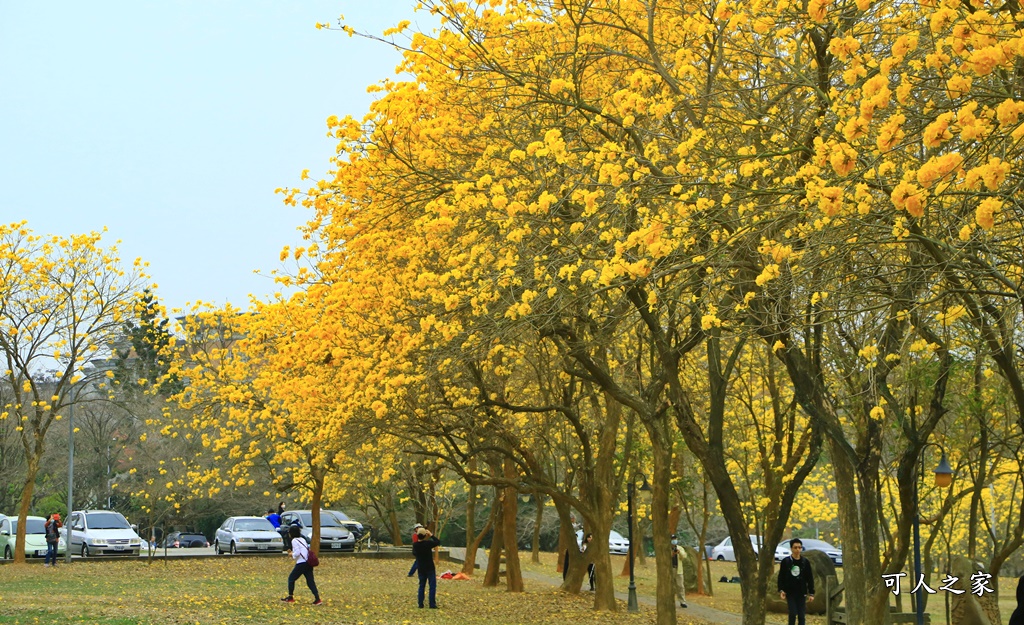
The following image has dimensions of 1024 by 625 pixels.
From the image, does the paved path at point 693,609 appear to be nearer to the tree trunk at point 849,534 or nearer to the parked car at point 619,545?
the tree trunk at point 849,534

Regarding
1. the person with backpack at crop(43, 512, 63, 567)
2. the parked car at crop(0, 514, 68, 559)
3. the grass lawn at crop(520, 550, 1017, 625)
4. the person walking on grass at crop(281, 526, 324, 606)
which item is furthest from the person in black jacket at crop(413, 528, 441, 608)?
the parked car at crop(0, 514, 68, 559)

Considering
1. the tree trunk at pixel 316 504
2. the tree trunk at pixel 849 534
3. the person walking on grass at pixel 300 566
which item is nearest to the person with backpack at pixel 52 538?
the tree trunk at pixel 316 504

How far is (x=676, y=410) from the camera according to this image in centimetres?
1275

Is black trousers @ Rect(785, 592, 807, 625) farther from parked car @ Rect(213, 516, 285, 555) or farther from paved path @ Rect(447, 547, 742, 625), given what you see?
parked car @ Rect(213, 516, 285, 555)

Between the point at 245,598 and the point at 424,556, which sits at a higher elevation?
the point at 424,556

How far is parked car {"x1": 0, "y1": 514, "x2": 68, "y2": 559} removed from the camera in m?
29.6

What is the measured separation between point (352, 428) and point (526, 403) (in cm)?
553

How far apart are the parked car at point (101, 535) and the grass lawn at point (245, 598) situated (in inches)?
107

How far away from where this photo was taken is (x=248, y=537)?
108 feet

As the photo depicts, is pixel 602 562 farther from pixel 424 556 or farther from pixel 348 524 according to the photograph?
pixel 348 524

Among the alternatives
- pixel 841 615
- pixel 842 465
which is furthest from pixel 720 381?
pixel 841 615

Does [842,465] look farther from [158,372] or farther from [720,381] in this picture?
[158,372]

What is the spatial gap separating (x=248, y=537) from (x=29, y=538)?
6128 mm

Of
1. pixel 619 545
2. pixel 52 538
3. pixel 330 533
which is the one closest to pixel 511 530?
pixel 52 538
